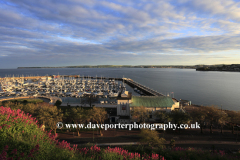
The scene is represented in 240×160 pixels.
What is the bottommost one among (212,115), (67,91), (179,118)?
(67,91)

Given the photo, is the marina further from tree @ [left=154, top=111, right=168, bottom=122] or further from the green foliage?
the green foliage

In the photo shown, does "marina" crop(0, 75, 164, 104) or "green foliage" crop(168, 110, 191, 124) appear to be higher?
"green foliage" crop(168, 110, 191, 124)

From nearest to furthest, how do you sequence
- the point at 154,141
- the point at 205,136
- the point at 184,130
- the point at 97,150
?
the point at 97,150 → the point at 154,141 → the point at 205,136 → the point at 184,130

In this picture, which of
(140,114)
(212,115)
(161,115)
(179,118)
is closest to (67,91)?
(140,114)

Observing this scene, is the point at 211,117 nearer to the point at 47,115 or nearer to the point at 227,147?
the point at 227,147

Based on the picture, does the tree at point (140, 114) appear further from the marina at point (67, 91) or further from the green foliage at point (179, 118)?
the marina at point (67, 91)

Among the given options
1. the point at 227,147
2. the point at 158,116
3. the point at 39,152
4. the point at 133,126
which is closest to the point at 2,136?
the point at 39,152

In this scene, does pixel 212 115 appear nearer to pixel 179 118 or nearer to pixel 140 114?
pixel 179 118

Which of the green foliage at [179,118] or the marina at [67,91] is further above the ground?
the green foliage at [179,118]

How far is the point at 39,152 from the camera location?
7.05m

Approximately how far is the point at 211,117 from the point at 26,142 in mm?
24936

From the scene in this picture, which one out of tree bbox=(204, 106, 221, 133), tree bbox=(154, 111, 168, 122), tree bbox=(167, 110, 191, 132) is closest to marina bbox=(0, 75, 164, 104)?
tree bbox=(154, 111, 168, 122)

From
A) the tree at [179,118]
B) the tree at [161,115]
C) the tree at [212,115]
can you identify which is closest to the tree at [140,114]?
the tree at [161,115]

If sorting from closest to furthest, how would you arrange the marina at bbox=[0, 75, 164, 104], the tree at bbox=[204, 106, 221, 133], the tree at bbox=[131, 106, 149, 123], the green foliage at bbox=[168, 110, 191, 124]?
1. the tree at bbox=[204, 106, 221, 133]
2. the green foliage at bbox=[168, 110, 191, 124]
3. the tree at bbox=[131, 106, 149, 123]
4. the marina at bbox=[0, 75, 164, 104]
